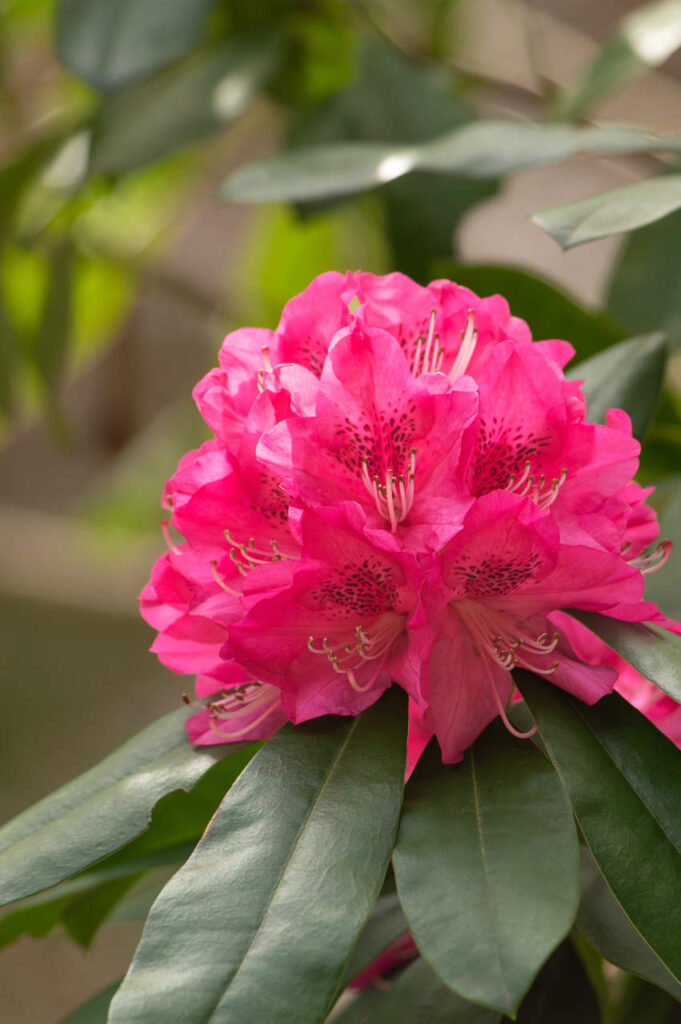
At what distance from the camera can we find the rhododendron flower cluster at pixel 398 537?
473 mm

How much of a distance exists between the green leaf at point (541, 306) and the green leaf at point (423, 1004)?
17.9 inches

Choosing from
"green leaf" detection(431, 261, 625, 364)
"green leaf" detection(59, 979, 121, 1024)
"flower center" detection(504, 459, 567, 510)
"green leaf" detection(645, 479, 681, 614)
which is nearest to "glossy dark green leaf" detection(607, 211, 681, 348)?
"green leaf" detection(431, 261, 625, 364)

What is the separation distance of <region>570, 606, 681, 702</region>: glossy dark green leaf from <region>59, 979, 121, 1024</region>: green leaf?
1.18 feet

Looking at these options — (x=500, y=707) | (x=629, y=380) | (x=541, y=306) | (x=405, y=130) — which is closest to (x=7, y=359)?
(x=405, y=130)

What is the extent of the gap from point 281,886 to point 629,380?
1.32ft

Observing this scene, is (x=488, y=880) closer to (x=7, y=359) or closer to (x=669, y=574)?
(x=669, y=574)

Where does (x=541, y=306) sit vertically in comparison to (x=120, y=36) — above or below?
below

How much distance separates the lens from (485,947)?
38 centimetres

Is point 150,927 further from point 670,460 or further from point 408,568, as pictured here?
point 670,460

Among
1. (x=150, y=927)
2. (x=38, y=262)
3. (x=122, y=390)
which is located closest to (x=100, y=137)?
(x=38, y=262)

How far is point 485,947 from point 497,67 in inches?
50.2

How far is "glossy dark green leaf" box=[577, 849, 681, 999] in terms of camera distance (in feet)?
1.69

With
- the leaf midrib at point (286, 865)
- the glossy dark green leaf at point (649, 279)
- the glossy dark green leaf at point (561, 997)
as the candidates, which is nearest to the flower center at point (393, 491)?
the leaf midrib at point (286, 865)

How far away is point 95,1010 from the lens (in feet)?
2.03
